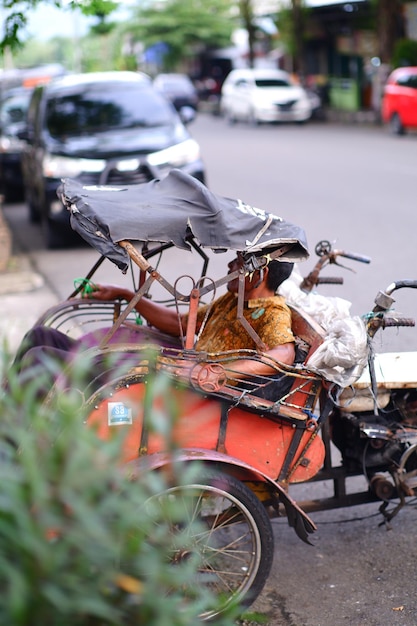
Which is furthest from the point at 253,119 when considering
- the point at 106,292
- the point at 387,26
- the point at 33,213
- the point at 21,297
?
the point at 106,292

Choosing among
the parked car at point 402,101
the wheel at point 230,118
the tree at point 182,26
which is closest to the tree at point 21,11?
the parked car at point 402,101

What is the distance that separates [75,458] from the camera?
5.65ft

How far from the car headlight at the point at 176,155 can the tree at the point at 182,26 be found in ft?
152

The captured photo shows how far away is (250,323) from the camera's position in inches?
154

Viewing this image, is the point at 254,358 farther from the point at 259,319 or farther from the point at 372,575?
the point at 372,575

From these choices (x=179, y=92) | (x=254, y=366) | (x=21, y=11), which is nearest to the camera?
(x=254, y=366)

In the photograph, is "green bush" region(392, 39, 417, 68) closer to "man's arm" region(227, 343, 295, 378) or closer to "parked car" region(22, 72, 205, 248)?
"parked car" region(22, 72, 205, 248)

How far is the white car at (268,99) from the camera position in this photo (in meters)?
31.3

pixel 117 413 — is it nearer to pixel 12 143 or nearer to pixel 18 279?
pixel 18 279

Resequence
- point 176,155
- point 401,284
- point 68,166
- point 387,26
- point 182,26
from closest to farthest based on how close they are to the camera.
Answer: point 401,284 < point 68,166 < point 176,155 < point 387,26 < point 182,26

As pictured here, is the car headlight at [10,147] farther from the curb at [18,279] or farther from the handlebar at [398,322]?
the handlebar at [398,322]

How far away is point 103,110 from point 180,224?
856 cm

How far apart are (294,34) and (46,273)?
1139 inches

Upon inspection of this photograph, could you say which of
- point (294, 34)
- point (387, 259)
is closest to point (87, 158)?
point (387, 259)
